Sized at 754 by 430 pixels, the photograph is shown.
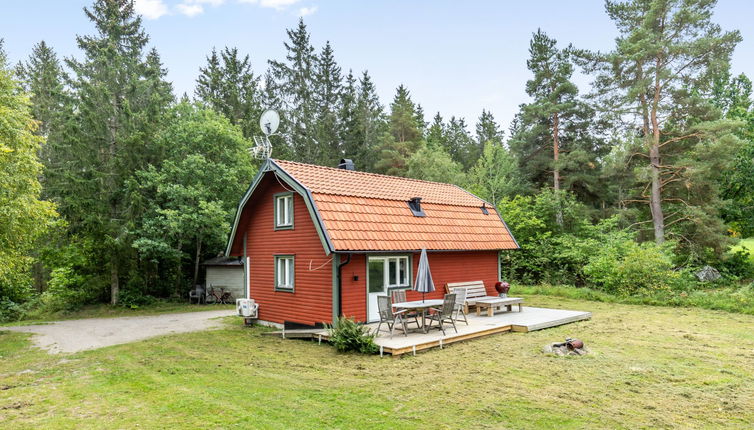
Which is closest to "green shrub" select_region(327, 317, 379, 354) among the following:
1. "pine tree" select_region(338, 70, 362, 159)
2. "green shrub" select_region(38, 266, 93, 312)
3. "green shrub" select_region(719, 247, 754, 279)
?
"green shrub" select_region(38, 266, 93, 312)

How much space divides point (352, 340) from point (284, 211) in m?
4.38

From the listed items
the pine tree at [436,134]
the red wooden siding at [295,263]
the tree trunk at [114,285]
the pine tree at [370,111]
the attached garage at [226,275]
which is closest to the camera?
the red wooden siding at [295,263]

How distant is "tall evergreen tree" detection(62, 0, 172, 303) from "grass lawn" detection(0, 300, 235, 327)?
31.1 inches

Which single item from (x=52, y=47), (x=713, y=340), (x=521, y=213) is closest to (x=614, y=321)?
(x=713, y=340)

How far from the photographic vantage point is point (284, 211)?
37.3ft

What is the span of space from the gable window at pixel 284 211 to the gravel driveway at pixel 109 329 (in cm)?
361

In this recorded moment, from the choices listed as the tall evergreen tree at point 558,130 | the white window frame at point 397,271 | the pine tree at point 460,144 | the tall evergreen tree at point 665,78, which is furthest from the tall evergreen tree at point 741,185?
the pine tree at point 460,144

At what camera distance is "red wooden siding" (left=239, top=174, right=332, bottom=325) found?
1019cm

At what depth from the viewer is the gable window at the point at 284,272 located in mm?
11156

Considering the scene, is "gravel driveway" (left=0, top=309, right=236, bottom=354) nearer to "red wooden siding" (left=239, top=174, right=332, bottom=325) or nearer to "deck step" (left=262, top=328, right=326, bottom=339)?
"red wooden siding" (left=239, top=174, right=332, bottom=325)

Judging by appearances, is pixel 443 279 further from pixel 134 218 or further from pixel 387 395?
pixel 134 218

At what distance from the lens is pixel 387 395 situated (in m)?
5.71

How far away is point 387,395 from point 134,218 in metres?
14.5

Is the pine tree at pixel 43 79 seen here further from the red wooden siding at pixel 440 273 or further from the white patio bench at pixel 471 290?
the white patio bench at pixel 471 290
